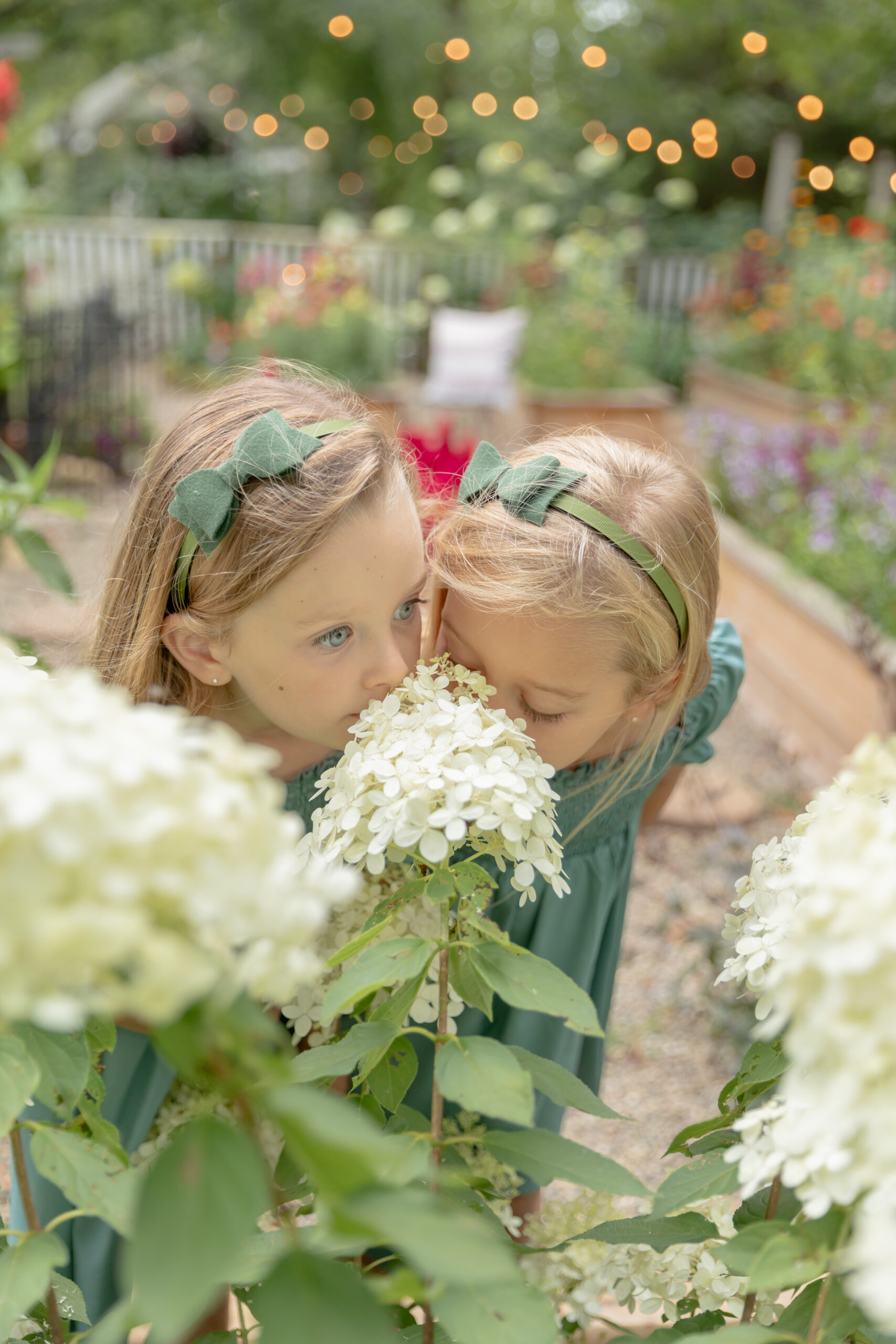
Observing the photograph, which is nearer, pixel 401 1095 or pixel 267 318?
pixel 401 1095

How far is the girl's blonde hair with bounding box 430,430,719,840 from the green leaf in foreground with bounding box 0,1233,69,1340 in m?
0.79

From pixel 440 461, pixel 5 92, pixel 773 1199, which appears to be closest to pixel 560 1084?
pixel 773 1199

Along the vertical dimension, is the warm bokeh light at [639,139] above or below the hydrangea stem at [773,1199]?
above

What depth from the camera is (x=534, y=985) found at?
2.24 ft

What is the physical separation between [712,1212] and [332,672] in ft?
2.14

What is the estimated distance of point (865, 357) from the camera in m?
7.18

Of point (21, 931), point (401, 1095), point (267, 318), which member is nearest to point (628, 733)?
point (401, 1095)

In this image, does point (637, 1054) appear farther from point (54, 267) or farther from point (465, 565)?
point (54, 267)

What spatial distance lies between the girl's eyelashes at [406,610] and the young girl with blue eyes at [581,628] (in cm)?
4

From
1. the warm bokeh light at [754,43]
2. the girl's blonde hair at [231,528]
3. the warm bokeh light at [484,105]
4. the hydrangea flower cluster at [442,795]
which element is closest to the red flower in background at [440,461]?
the girl's blonde hair at [231,528]

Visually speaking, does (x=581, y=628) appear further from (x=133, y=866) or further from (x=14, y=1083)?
(x=133, y=866)

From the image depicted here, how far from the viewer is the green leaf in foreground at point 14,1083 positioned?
601mm

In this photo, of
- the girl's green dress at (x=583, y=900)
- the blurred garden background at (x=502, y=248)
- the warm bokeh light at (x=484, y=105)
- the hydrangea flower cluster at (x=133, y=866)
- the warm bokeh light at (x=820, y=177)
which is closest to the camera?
the hydrangea flower cluster at (x=133, y=866)

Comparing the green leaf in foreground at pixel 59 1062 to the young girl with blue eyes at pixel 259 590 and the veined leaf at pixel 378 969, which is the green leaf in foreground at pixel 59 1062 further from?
the young girl with blue eyes at pixel 259 590
